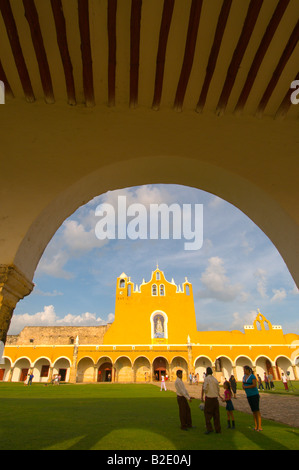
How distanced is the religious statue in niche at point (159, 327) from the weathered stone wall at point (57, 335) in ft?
17.1

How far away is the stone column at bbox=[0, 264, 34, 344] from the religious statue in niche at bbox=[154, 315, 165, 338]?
22044 mm

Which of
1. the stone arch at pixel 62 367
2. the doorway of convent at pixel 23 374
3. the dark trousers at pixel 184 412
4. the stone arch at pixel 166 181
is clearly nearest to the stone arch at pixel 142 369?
the stone arch at pixel 62 367

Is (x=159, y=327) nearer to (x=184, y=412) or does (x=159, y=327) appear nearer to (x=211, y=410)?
(x=184, y=412)

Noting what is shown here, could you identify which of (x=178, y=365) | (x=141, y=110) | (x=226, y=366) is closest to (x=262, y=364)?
(x=226, y=366)

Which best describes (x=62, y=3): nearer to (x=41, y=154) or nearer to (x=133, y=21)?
(x=133, y=21)

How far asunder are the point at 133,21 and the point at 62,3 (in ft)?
1.70

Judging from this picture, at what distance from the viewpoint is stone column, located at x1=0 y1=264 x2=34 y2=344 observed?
1733 millimetres

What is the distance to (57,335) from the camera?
25.6 metres

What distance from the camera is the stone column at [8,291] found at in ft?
5.69

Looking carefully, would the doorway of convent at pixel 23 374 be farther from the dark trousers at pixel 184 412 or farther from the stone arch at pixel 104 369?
the dark trousers at pixel 184 412

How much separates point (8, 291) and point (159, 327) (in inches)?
889

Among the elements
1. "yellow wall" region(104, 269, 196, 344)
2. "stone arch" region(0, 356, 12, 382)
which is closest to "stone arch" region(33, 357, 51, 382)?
"stone arch" region(0, 356, 12, 382)

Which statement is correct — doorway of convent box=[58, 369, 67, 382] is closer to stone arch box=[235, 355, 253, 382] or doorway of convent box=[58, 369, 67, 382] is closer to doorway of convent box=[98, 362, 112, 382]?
doorway of convent box=[98, 362, 112, 382]

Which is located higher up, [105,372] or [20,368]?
[20,368]
